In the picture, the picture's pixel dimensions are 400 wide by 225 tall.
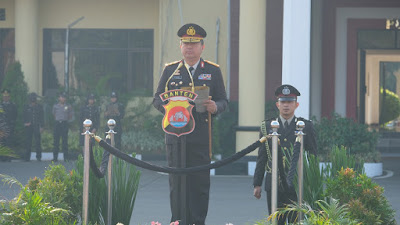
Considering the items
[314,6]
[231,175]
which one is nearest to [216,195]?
[231,175]

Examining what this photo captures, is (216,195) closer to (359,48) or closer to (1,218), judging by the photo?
(1,218)

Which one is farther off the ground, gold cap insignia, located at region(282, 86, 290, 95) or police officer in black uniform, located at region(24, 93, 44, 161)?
gold cap insignia, located at region(282, 86, 290, 95)

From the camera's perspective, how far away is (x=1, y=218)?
623 centimetres

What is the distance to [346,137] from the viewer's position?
1539 cm

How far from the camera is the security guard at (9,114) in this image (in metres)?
19.1

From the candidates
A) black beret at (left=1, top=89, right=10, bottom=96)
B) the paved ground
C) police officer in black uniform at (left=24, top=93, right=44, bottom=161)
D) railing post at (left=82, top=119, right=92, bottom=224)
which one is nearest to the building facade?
the paved ground

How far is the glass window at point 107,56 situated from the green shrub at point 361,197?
16.2 meters

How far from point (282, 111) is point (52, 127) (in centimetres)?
1445

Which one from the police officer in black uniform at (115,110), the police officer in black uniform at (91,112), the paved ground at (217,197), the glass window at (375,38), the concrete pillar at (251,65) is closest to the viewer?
the paved ground at (217,197)

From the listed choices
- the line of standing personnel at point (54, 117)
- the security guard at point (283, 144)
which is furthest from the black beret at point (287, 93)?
the line of standing personnel at point (54, 117)

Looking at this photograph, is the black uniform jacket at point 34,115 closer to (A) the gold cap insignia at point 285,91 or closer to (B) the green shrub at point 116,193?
(B) the green shrub at point 116,193

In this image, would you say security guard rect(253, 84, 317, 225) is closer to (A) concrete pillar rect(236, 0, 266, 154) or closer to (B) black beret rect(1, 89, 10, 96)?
(A) concrete pillar rect(236, 0, 266, 154)

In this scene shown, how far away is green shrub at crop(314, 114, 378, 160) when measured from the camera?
15266 mm

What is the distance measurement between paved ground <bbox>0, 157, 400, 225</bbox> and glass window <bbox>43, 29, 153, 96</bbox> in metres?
5.73
